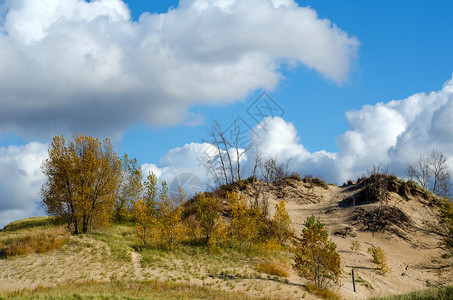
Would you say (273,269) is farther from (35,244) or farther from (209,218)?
(35,244)

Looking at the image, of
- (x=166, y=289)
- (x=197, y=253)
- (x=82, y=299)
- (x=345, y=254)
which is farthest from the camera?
(x=345, y=254)

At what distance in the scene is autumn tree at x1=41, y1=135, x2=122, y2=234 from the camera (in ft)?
108

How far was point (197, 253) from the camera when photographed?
30.7 m

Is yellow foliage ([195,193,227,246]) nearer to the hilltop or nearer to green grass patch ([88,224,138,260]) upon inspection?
the hilltop

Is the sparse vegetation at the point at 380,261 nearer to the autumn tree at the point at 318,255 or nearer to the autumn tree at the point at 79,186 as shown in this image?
the autumn tree at the point at 318,255

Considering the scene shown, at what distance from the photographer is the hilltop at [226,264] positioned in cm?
2220

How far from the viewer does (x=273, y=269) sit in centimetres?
2736

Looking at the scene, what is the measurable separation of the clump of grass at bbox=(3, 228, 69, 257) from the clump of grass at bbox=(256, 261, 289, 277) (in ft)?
54.1

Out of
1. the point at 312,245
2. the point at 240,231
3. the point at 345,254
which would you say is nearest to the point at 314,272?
the point at 312,245

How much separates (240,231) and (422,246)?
22520 millimetres

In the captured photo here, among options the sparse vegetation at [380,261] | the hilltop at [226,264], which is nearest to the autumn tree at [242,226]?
the hilltop at [226,264]

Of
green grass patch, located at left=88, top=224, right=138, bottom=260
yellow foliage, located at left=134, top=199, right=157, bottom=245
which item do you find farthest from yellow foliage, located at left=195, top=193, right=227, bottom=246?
green grass patch, located at left=88, top=224, right=138, bottom=260

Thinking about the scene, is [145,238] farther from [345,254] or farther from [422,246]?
[422,246]

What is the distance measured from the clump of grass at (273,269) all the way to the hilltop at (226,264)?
0.58ft
